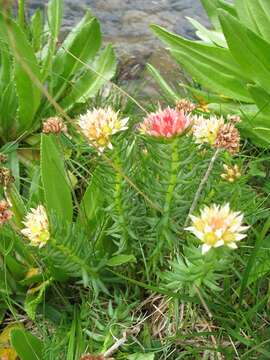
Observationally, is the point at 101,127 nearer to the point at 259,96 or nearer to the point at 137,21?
the point at 259,96

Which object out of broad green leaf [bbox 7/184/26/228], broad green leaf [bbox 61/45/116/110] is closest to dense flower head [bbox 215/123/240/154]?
broad green leaf [bbox 7/184/26/228]

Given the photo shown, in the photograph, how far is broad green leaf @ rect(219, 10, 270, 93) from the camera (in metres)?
1.98

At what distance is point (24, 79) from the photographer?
2164mm

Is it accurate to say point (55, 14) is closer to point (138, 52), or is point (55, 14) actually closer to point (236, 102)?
point (138, 52)

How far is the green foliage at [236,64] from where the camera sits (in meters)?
2.06

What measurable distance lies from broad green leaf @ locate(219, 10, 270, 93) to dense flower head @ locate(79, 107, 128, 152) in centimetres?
67

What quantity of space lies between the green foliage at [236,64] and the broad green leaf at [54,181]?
574 millimetres

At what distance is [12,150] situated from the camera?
2.21m

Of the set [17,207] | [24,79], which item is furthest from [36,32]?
[17,207]

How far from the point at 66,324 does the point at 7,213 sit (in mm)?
384

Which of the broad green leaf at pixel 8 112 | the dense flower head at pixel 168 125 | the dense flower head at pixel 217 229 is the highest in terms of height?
the dense flower head at pixel 168 125

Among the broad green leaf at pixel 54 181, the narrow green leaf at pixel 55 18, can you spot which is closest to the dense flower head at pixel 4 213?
the broad green leaf at pixel 54 181

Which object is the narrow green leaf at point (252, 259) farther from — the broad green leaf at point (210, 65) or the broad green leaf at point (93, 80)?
the broad green leaf at point (93, 80)

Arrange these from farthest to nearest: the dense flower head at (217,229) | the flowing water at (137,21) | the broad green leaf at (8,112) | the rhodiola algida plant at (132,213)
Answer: the flowing water at (137,21) → the broad green leaf at (8,112) → the rhodiola algida plant at (132,213) → the dense flower head at (217,229)
